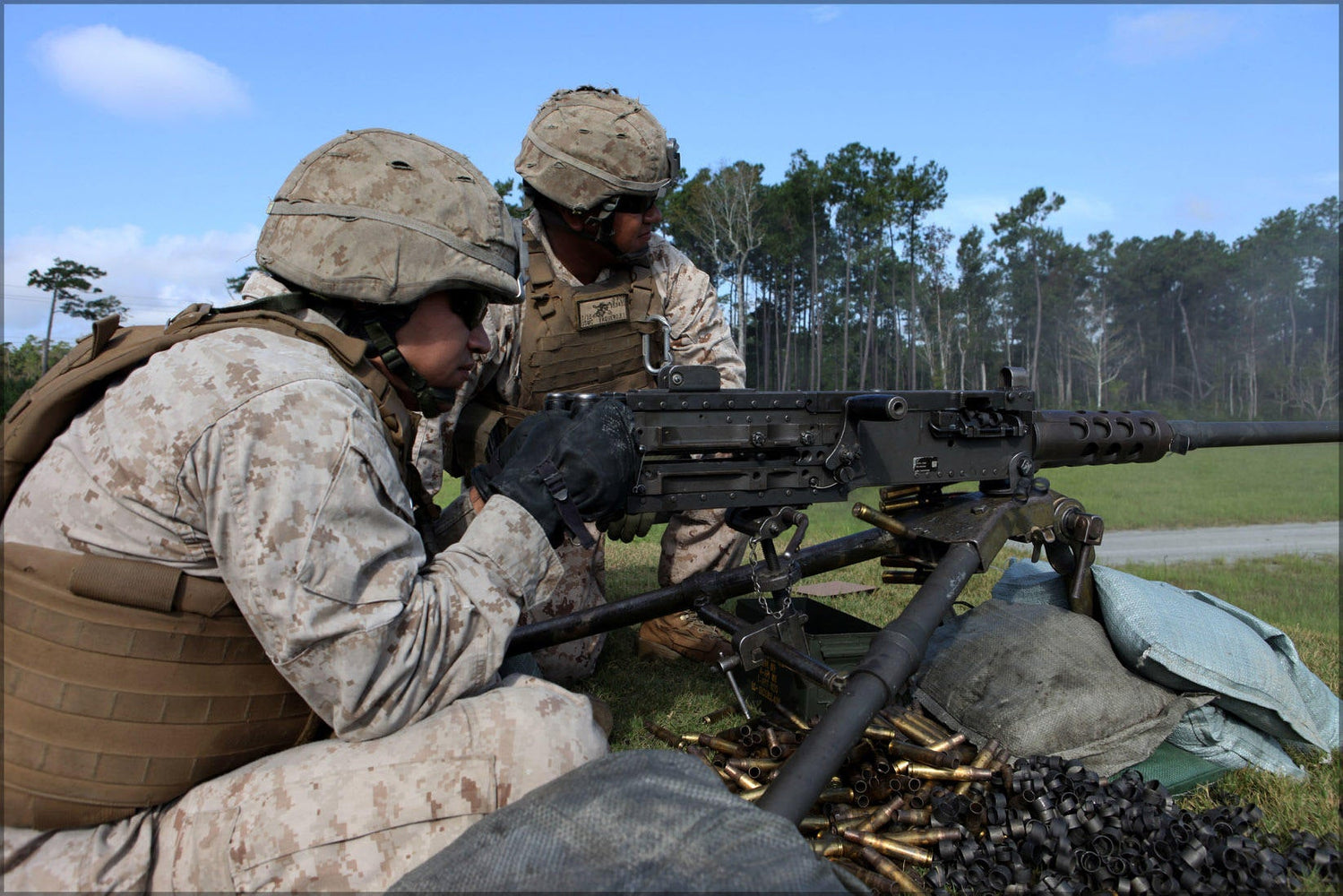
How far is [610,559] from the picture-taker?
790cm

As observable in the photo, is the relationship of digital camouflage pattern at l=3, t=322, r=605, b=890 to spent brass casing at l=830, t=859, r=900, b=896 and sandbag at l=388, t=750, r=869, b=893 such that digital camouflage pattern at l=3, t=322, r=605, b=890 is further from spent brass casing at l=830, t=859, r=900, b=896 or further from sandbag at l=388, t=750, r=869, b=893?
spent brass casing at l=830, t=859, r=900, b=896

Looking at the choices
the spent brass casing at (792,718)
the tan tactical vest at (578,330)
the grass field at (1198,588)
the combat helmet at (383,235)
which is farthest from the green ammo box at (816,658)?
the combat helmet at (383,235)

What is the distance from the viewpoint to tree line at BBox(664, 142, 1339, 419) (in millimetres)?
51188

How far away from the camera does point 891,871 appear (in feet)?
9.23

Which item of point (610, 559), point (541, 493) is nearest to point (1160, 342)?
point (610, 559)

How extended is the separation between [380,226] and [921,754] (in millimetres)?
2775

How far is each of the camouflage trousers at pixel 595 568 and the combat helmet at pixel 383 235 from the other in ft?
7.37

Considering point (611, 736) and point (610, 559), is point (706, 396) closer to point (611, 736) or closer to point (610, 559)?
point (611, 736)

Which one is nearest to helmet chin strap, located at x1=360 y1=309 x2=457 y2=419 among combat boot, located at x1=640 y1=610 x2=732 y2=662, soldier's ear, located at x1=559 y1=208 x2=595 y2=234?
soldier's ear, located at x1=559 y1=208 x2=595 y2=234

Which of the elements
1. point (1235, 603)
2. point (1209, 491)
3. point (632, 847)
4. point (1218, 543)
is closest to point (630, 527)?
point (632, 847)

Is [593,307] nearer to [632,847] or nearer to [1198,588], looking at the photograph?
[632,847]

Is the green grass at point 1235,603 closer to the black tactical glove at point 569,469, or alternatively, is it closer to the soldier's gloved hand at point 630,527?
the black tactical glove at point 569,469

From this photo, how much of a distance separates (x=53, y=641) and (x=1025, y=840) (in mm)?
2926

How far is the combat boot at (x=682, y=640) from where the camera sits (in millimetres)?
5043
